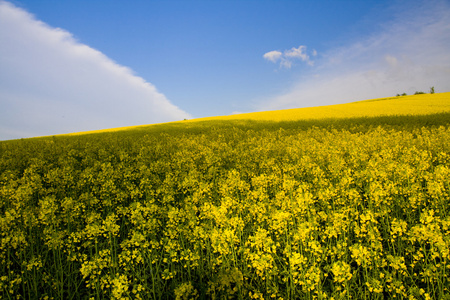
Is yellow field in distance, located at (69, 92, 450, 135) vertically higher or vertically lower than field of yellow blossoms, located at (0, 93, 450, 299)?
higher

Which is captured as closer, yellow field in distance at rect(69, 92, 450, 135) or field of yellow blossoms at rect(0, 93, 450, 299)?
field of yellow blossoms at rect(0, 93, 450, 299)

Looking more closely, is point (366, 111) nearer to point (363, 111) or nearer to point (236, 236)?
point (363, 111)

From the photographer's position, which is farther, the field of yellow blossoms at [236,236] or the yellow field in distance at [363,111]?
the yellow field in distance at [363,111]

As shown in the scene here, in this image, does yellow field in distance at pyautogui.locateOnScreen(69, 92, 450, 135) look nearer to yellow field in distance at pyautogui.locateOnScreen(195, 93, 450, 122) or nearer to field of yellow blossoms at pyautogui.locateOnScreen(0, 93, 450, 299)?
yellow field in distance at pyautogui.locateOnScreen(195, 93, 450, 122)

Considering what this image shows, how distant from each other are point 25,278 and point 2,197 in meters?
4.09

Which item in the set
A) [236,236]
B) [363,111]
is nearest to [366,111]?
[363,111]

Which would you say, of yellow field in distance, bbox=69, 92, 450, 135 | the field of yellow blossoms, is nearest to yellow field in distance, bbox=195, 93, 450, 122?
yellow field in distance, bbox=69, 92, 450, 135

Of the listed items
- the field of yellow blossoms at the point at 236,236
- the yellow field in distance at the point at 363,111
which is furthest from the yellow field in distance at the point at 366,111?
the field of yellow blossoms at the point at 236,236

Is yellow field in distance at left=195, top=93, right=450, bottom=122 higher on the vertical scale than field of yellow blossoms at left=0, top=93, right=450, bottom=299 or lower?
higher

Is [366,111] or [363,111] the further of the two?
[363,111]

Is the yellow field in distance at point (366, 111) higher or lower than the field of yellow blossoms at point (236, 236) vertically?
higher

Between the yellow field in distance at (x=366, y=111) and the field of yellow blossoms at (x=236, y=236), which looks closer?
the field of yellow blossoms at (x=236, y=236)

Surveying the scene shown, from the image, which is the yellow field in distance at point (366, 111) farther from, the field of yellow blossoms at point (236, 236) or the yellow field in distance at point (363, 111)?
the field of yellow blossoms at point (236, 236)

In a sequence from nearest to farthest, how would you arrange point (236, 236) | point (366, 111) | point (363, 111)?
point (236, 236), point (366, 111), point (363, 111)
